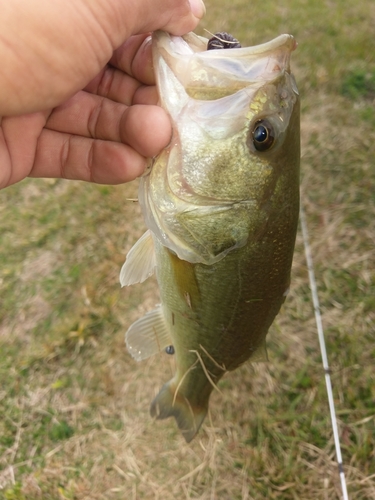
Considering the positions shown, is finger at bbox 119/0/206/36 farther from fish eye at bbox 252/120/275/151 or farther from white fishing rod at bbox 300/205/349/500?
white fishing rod at bbox 300/205/349/500

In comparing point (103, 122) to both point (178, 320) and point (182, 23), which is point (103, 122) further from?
point (178, 320)

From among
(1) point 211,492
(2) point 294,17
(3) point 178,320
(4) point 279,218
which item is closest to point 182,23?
(4) point 279,218

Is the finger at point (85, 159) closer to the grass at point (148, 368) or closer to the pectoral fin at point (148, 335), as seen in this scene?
the pectoral fin at point (148, 335)

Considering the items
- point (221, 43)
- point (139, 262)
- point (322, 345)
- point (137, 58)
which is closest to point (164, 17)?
point (221, 43)

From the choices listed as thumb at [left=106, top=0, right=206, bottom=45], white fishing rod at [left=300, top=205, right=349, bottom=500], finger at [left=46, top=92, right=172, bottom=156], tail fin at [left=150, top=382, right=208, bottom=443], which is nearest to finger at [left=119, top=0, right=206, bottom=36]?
thumb at [left=106, top=0, right=206, bottom=45]

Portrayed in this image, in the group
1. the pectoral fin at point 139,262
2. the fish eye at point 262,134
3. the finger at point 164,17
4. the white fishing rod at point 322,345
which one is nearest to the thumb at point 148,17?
the finger at point 164,17

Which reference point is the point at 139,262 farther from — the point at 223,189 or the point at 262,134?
the point at 262,134
